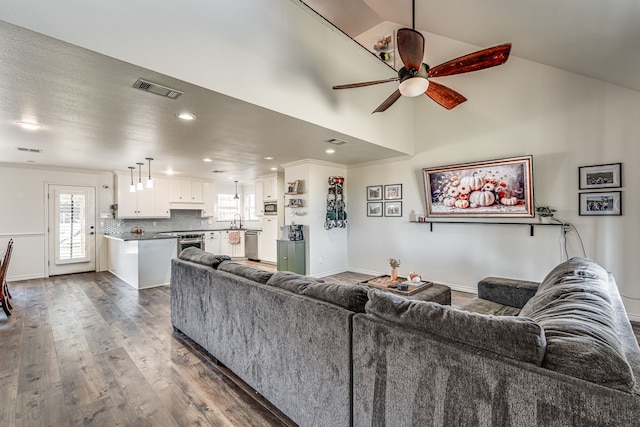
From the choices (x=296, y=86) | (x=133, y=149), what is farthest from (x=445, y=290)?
(x=133, y=149)

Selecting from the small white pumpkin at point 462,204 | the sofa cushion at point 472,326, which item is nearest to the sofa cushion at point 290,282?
the sofa cushion at point 472,326

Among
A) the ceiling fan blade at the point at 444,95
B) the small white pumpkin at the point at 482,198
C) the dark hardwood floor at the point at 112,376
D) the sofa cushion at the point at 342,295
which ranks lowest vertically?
the dark hardwood floor at the point at 112,376

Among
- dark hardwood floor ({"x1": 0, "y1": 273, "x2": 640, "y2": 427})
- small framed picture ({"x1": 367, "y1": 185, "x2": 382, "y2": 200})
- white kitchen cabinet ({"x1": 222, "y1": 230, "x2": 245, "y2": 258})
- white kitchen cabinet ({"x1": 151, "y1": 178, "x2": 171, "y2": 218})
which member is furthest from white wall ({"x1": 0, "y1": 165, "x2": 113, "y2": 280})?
small framed picture ({"x1": 367, "y1": 185, "x2": 382, "y2": 200})

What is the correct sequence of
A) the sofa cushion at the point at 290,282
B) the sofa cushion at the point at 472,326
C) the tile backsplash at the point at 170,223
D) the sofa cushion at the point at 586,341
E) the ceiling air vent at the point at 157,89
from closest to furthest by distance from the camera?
the sofa cushion at the point at 586,341, the sofa cushion at the point at 472,326, the sofa cushion at the point at 290,282, the ceiling air vent at the point at 157,89, the tile backsplash at the point at 170,223

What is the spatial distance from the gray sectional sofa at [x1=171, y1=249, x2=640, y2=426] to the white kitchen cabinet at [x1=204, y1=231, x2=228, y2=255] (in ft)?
20.1

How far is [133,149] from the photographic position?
4625 millimetres

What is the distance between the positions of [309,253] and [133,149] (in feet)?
11.4

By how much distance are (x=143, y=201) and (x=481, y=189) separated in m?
7.28

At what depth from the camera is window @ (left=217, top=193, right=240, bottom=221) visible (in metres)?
9.21

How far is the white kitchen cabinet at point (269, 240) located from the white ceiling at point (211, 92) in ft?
8.69

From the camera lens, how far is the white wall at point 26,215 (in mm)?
5746

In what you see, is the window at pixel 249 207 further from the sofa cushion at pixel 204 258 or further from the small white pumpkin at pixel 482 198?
the small white pumpkin at pixel 482 198

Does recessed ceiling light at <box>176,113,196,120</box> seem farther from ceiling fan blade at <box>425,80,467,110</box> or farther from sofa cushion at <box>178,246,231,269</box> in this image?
ceiling fan blade at <box>425,80,467,110</box>

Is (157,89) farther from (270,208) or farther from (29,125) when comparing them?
(270,208)
